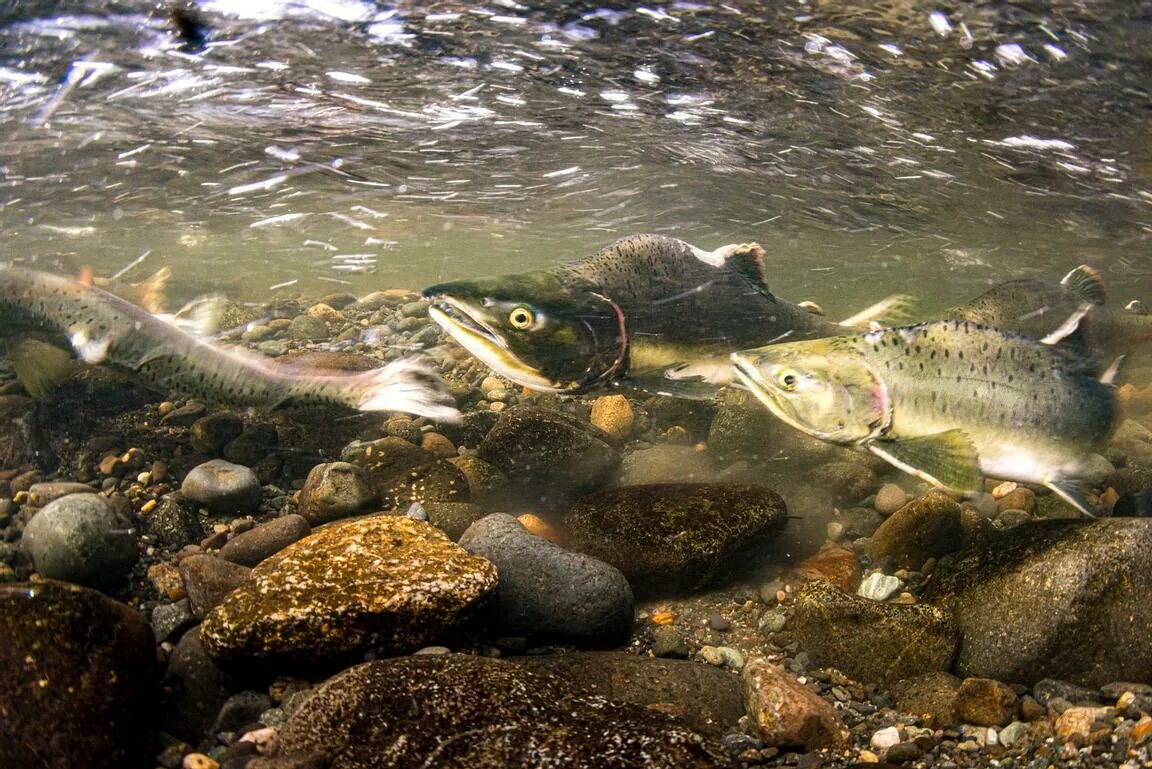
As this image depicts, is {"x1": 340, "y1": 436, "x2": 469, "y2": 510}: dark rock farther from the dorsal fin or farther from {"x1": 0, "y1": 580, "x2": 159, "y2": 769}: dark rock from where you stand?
the dorsal fin

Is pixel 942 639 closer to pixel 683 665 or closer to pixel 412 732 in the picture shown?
pixel 683 665

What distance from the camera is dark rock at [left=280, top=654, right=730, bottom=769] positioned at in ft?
8.71

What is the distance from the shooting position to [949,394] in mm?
4270

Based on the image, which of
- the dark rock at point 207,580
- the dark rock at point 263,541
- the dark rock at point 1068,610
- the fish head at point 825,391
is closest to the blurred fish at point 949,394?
the fish head at point 825,391

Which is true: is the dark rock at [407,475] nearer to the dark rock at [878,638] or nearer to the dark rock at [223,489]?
the dark rock at [223,489]

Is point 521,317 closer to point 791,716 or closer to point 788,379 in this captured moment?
point 788,379

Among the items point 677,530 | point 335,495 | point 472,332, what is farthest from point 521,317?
point 335,495

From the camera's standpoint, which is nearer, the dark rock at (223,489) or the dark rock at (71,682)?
the dark rock at (71,682)

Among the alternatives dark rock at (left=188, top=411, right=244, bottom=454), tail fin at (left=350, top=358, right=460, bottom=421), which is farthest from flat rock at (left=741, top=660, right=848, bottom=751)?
dark rock at (left=188, top=411, right=244, bottom=454)

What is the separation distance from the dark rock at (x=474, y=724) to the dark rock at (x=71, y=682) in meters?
0.81

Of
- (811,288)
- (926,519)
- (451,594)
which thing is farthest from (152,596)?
(811,288)

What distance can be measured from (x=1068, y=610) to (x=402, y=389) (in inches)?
201

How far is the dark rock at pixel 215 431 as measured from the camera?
632 cm

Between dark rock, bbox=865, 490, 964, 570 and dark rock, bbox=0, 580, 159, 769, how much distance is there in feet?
16.4
